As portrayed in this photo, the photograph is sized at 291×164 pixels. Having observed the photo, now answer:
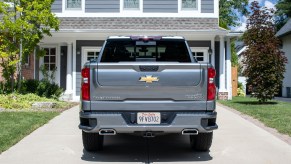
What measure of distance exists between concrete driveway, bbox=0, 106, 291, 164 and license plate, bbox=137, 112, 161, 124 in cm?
77

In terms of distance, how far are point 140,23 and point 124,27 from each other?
0.76 metres

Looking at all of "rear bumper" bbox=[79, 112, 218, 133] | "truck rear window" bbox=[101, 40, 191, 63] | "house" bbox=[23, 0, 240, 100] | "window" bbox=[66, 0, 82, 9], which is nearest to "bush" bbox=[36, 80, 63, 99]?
"house" bbox=[23, 0, 240, 100]

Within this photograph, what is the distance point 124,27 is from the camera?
60.0 feet

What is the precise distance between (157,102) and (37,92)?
420 inches

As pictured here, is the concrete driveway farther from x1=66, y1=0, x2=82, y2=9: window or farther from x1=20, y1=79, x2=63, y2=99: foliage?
x1=66, y1=0, x2=82, y2=9: window

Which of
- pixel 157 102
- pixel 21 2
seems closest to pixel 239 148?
pixel 157 102

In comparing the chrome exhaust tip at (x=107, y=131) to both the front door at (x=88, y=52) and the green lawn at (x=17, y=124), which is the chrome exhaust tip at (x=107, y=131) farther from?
the front door at (x=88, y=52)

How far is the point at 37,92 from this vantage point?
51.5ft

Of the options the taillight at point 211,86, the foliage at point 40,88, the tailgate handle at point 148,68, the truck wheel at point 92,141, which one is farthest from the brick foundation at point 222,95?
the tailgate handle at point 148,68

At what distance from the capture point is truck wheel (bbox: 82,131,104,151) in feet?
22.2

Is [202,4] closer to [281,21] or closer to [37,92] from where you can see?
[37,92]

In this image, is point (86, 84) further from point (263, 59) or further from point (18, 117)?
point (263, 59)

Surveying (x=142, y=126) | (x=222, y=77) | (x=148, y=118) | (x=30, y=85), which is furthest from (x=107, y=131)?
(x=222, y=77)

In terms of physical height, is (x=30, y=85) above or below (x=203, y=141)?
above
